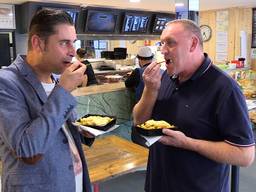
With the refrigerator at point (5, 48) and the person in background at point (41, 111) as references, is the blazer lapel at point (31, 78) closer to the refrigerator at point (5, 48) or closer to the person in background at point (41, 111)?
the person in background at point (41, 111)

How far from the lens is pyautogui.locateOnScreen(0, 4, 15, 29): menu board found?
13.6ft

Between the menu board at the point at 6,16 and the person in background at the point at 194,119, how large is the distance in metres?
3.08

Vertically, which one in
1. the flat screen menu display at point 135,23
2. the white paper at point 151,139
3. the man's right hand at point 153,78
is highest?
the flat screen menu display at point 135,23

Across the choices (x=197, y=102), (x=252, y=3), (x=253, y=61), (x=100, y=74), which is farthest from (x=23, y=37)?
(x=253, y=61)

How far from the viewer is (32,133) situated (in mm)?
1124

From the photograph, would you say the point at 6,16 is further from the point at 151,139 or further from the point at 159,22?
the point at 151,139

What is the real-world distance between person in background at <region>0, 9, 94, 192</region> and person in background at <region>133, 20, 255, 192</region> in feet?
1.62

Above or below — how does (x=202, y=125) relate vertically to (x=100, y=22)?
below

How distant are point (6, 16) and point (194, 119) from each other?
3478 mm

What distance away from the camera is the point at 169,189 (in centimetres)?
161

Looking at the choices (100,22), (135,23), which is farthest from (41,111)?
(135,23)

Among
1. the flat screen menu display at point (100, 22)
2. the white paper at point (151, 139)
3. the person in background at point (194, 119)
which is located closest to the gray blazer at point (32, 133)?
Result: the white paper at point (151, 139)

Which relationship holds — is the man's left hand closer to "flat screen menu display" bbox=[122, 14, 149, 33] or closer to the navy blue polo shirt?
the navy blue polo shirt

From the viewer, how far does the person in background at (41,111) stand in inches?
45.3
